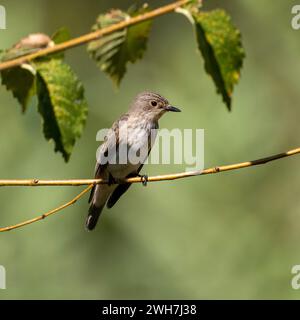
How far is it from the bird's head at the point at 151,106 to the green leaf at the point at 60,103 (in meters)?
3.10

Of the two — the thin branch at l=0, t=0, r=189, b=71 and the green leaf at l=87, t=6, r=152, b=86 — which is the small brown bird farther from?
the thin branch at l=0, t=0, r=189, b=71

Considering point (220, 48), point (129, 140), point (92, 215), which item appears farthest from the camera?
point (92, 215)

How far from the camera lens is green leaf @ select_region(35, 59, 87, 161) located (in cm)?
A: 197

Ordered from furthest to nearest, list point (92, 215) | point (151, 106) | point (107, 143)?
point (92, 215) < point (151, 106) < point (107, 143)

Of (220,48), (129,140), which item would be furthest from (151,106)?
(220,48)

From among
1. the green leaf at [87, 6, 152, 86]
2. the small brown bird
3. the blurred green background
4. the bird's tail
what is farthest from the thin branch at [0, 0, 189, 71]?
the blurred green background

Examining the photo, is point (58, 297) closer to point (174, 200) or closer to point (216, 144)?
point (174, 200)

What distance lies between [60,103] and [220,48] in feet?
1.57

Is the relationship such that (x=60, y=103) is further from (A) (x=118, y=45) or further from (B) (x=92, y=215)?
(B) (x=92, y=215)

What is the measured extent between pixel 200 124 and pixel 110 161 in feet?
4.81

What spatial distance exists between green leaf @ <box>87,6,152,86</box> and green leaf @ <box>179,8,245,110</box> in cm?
17

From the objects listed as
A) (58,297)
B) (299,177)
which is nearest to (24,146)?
(58,297)

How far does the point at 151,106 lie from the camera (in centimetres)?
519

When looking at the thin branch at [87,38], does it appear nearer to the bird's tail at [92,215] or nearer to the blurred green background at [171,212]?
the bird's tail at [92,215]
